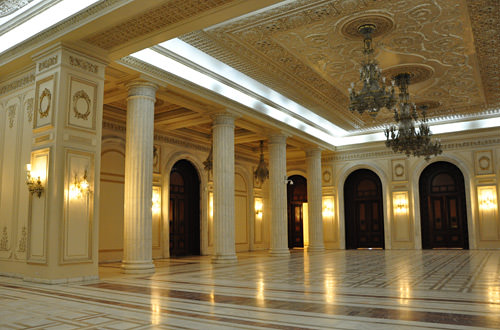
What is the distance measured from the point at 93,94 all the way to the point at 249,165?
41.1ft

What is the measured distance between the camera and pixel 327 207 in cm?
2053

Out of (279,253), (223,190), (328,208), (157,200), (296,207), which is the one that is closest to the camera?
(223,190)

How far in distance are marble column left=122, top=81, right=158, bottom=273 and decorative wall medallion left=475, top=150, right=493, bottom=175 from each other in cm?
1364

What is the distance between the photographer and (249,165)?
20.5 metres

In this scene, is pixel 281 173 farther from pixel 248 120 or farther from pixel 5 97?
pixel 5 97

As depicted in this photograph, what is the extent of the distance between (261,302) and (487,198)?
48.3 feet

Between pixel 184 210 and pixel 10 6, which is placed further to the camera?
pixel 184 210

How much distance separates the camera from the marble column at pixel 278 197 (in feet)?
50.2

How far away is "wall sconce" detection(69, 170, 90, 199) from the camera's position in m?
7.86

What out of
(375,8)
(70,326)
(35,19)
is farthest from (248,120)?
(70,326)

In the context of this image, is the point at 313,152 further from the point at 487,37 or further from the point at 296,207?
the point at 487,37

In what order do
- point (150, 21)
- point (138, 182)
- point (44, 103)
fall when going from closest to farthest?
point (150, 21), point (44, 103), point (138, 182)

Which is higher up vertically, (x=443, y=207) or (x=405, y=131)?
(x=405, y=131)

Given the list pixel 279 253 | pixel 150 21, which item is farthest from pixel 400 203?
pixel 150 21
